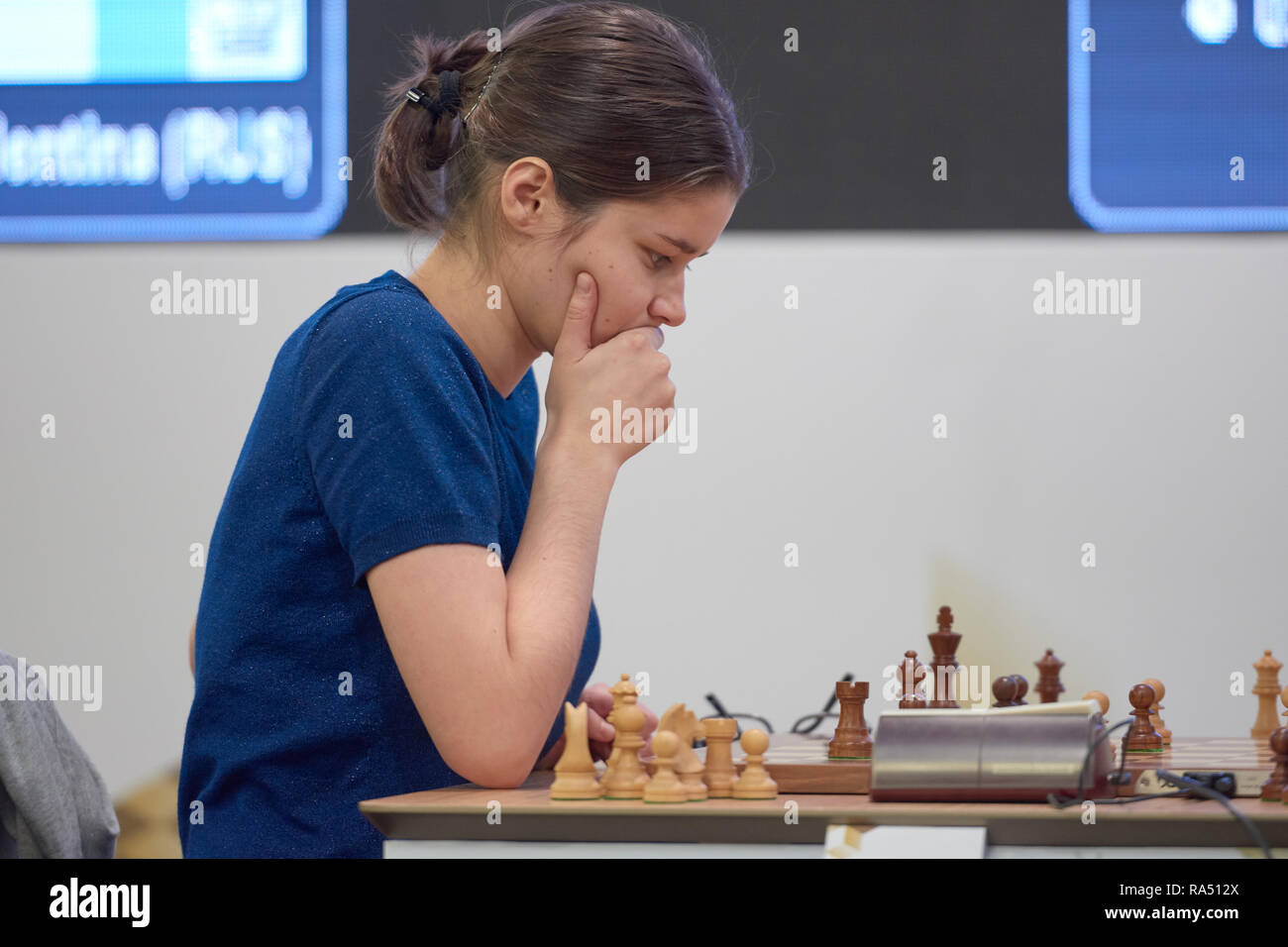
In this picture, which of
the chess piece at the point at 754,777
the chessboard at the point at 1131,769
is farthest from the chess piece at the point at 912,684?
the chess piece at the point at 754,777

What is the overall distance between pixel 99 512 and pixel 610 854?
2480 mm

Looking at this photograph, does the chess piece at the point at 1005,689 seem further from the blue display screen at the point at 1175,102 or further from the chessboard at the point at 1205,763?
the blue display screen at the point at 1175,102

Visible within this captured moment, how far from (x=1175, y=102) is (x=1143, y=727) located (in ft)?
6.35

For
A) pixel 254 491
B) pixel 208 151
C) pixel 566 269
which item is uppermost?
pixel 208 151

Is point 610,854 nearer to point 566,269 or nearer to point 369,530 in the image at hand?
point 369,530

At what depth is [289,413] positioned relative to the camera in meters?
1.03

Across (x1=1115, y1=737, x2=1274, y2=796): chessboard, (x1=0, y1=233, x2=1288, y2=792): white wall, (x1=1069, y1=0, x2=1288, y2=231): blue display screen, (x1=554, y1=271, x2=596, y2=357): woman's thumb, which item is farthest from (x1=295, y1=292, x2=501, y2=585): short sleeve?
(x1=1069, y1=0, x2=1288, y2=231): blue display screen

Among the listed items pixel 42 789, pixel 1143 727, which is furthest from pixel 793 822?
pixel 42 789

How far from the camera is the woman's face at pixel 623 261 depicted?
1.10 meters

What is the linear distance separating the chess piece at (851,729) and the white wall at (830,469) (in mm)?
1721

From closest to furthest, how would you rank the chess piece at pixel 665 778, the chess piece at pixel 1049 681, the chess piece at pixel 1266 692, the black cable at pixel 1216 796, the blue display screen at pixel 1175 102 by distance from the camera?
the black cable at pixel 1216 796 → the chess piece at pixel 665 778 → the chess piece at pixel 1266 692 → the chess piece at pixel 1049 681 → the blue display screen at pixel 1175 102
